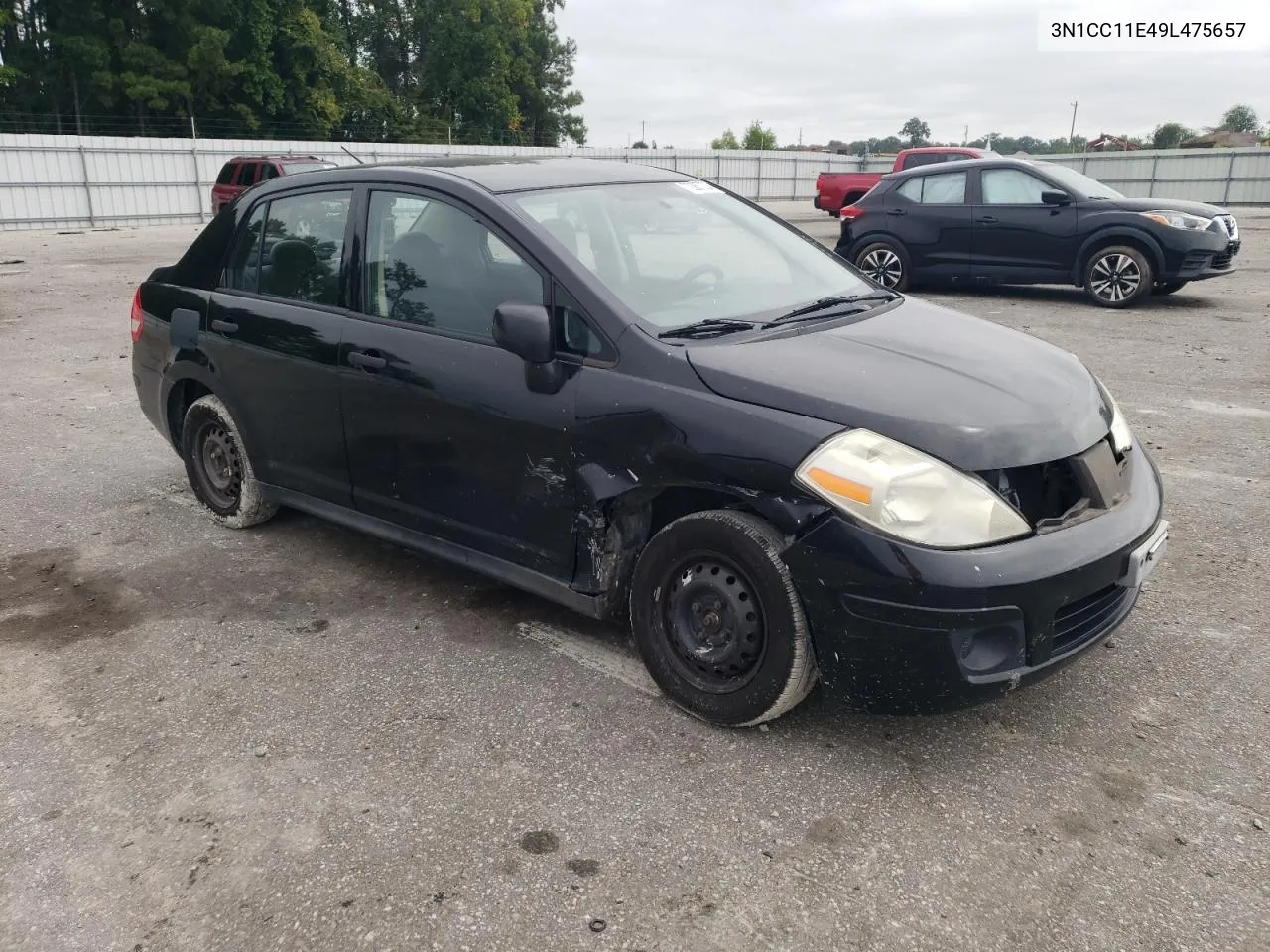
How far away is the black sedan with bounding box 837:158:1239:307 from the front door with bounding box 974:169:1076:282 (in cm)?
1

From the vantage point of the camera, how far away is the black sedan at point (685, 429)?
2723 millimetres

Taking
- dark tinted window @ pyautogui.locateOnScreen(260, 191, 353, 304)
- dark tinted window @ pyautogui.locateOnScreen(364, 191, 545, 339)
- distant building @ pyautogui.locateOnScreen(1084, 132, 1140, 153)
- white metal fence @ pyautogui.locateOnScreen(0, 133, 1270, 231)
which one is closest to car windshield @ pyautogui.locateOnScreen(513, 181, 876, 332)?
dark tinted window @ pyautogui.locateOnScreen(364, 191, 545, 339)

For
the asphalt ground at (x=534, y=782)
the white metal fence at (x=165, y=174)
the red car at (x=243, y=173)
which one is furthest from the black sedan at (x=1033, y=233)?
the white metal fence at (x=165, y=174)

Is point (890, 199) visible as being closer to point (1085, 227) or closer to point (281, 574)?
point (1085, 227)

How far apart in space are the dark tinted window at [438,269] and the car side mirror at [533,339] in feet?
0.53

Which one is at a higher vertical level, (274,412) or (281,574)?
(274,412)

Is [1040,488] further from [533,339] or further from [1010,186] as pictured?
[1010,186]

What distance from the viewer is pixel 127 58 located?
39.8 meters

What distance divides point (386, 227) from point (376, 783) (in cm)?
208

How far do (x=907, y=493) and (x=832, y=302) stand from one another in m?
1.28

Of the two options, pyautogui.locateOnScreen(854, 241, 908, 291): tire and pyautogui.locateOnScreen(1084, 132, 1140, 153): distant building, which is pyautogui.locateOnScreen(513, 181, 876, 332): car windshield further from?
pyautogui.locateOnScreen(1084, 132, 1140, 153): distant building

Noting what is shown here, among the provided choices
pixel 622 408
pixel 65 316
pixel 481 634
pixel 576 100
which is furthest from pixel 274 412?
pixel 576 100

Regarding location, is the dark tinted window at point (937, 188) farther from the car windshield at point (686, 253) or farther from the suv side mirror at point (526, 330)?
the suv side mirror at point (526, 330)

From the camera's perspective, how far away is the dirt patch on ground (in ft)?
12.7
